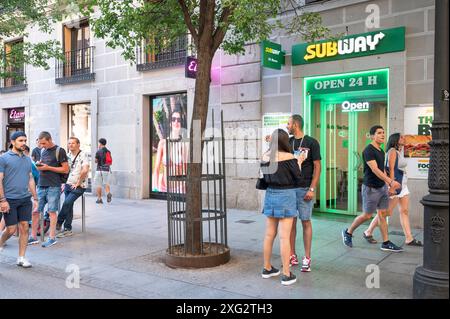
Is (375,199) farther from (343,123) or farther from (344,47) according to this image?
(344,47)

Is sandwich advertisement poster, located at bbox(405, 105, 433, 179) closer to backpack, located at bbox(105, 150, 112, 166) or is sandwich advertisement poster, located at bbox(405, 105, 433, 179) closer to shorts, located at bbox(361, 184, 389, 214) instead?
shorts, located at bbox(361, 184, 389, 214)

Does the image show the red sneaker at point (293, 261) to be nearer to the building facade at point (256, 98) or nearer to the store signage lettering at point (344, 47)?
the building facade at point (256, 98)

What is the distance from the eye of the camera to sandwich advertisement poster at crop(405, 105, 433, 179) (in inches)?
326

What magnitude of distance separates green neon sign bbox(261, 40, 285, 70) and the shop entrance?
2.46 ft

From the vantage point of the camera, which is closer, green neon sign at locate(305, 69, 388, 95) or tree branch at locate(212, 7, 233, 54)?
tree branch at locate(212, 7, 233, 54)

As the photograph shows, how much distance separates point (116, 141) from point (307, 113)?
6658 mm

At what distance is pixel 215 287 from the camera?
5129 millimetres

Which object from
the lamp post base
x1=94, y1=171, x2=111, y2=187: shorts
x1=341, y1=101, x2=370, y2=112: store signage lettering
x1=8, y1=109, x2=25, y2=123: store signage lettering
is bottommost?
the lamp post base

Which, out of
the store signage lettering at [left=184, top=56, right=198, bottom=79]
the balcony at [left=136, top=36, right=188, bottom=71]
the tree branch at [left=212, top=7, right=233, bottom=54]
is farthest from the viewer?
the balcony at [left=136, top=36, right=188, bottom=71]

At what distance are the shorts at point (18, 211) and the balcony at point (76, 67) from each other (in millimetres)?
9004

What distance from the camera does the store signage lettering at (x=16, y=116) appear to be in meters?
17.8

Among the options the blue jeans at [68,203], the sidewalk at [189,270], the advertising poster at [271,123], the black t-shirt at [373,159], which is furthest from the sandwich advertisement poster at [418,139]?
the blue jeans at [68,203]

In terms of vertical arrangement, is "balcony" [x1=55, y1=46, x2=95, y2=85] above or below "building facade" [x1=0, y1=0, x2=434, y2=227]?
above

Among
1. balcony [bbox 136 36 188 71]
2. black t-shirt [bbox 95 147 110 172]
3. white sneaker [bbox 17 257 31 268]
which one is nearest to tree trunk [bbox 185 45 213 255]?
white sneaker [bbox 17 257 31 268]
